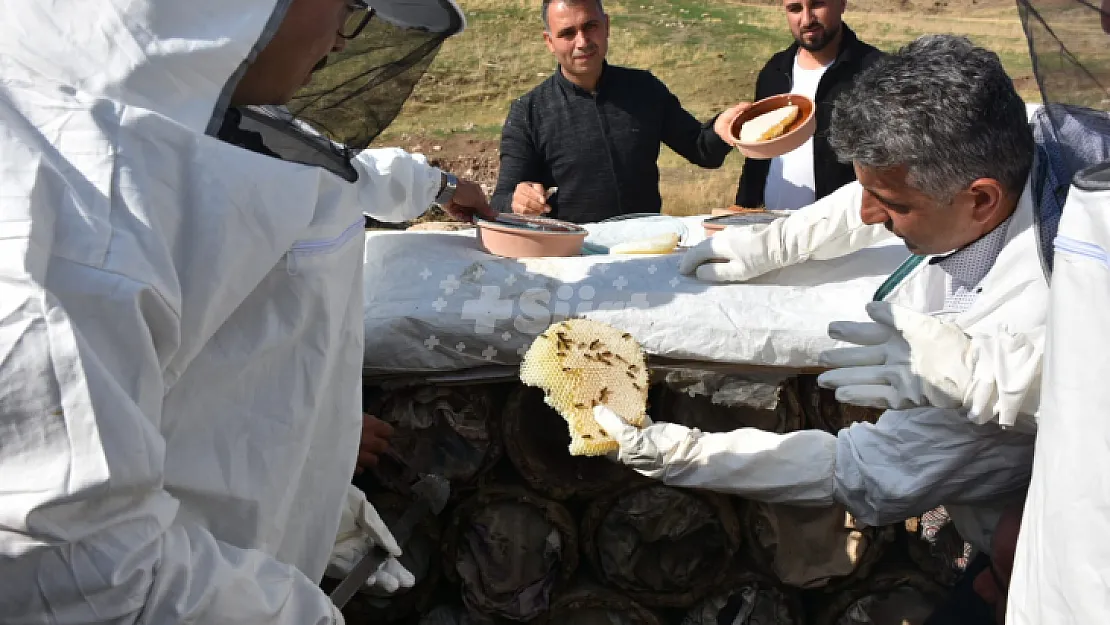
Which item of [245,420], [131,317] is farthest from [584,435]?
[131,317]

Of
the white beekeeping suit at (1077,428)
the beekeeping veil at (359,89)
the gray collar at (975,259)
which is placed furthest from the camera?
the gray collar at (975,259)

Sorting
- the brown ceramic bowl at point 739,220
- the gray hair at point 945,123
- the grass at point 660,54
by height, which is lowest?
the grass at point 660,54

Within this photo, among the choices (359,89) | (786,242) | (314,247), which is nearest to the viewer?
(314,247)

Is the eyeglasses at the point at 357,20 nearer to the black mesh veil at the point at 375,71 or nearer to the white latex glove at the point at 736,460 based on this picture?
the black mesh veil at the point at 375,71

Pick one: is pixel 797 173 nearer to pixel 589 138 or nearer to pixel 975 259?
pixel 589 138

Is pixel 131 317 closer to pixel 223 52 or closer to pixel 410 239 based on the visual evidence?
pixel 223 52

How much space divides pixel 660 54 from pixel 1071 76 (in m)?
14.9

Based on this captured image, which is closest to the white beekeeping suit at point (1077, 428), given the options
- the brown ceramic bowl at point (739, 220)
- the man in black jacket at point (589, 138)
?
the brown ceramic bowl at point (739, 220)

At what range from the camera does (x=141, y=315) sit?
1.04m

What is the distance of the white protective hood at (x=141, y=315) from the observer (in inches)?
38.3

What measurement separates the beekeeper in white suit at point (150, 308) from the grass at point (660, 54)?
8640 mm

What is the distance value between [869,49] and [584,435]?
2.78 meters

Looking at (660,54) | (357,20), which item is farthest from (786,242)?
(660,54)

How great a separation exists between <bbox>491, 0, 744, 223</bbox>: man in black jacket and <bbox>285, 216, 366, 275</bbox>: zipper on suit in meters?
2.27
